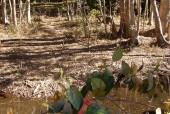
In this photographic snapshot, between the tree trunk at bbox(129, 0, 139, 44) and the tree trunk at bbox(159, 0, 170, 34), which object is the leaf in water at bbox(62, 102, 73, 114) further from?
the tree trunk at bbox(159, 0, 170, 34)

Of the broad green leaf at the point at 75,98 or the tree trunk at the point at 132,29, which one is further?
the tree trunk at the point at 132,29

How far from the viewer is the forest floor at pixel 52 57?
26.8 feet

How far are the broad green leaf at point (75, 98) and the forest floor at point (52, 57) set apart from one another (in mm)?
5344

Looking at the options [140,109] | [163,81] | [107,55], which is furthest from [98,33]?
[163,81]

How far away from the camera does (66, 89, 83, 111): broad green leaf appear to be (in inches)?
42.6

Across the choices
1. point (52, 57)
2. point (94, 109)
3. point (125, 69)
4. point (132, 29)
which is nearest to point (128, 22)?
point (132, 29)

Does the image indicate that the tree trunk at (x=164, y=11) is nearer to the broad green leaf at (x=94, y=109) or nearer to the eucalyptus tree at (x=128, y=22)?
the eucalyptus tree at (x=128, y=22)

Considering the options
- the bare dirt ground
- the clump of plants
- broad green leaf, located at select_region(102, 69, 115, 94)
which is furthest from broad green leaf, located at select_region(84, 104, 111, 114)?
the bare dirt ground

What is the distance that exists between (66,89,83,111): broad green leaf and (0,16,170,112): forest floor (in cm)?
534

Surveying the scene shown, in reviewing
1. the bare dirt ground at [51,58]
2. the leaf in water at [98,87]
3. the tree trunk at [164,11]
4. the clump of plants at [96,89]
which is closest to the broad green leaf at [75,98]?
the clump of plants at [96,89]

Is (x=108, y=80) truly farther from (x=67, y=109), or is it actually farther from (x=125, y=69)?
(x=67, y=109)

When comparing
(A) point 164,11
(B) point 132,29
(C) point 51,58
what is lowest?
(C) point 51,58

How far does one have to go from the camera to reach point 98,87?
3.98 feet

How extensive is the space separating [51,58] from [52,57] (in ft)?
0.28
